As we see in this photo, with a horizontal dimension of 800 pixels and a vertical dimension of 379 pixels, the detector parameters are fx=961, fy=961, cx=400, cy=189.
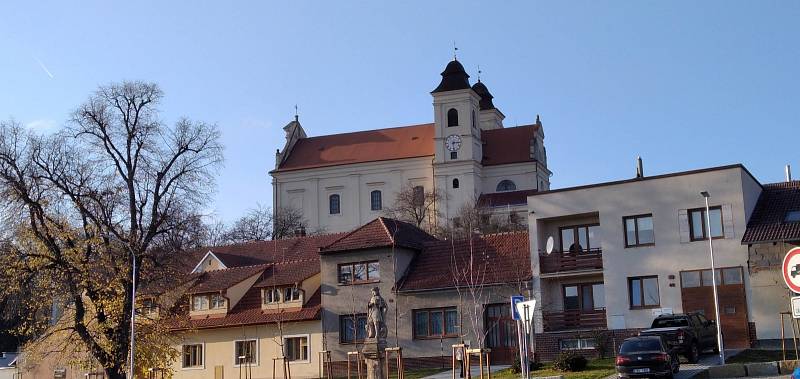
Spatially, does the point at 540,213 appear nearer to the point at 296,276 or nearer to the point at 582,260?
the point at 582,260

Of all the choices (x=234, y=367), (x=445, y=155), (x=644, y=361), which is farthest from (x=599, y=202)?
(x=445, y=155)

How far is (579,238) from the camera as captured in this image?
41.0 metres

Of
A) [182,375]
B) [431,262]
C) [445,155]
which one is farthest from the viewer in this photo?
[445,155]

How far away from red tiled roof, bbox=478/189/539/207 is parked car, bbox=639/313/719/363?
6428 cm

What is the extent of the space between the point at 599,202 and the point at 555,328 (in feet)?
18.2

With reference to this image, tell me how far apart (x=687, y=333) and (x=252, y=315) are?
22980 mm

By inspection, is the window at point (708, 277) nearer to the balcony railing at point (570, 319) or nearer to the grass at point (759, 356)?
the grass at point (759, 356)

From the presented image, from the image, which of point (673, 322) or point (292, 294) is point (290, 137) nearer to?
point (292, 294)

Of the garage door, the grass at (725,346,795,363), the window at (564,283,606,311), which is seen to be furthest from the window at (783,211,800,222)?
the window at (564,283,606,311)

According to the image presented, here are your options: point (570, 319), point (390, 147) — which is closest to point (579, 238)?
point (570, 319)

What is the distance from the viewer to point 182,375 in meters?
48.2

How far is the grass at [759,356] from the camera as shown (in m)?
31.1

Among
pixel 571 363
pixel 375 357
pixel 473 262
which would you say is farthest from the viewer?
pixel 473 262

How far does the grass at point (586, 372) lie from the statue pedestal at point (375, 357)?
13.6ft
